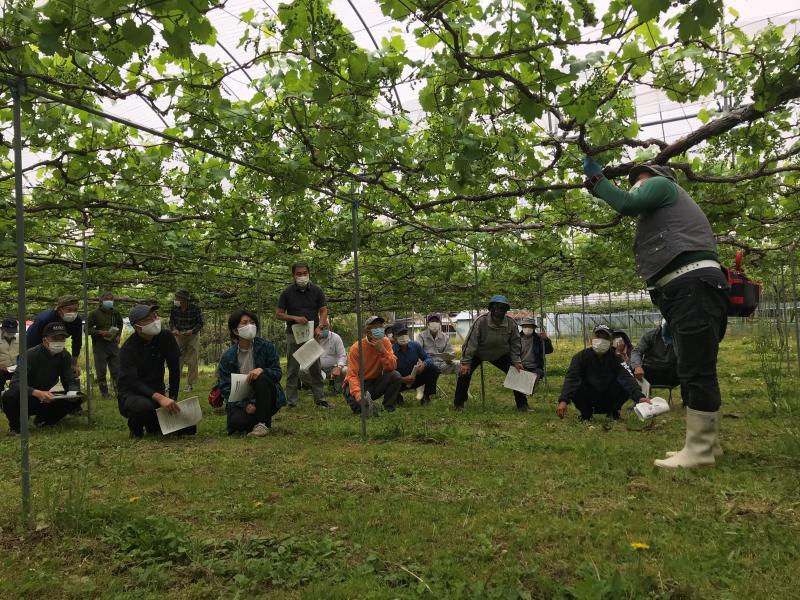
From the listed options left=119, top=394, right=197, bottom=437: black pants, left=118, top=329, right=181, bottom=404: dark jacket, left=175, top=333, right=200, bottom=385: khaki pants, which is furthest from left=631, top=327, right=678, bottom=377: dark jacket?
left=175, top=333, right=200, bottom=385: khaki pants

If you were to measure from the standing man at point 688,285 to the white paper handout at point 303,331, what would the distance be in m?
4.28

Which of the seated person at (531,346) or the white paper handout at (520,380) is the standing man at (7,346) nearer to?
the white paper handout at (520,380)

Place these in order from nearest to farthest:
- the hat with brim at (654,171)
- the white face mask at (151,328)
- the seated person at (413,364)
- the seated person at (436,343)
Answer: the hat with brim at (654,171)
the white face mask at (151,328)
the seated person at (413,364)
the seated person at (436,343)

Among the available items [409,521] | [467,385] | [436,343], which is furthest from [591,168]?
[436,343]

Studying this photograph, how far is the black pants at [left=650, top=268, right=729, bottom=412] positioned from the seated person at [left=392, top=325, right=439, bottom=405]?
485cm

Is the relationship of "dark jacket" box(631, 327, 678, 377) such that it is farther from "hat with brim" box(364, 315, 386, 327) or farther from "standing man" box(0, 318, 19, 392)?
"standing man" box(0, 318, 19, 392)

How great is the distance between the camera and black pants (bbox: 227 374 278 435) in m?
5.54

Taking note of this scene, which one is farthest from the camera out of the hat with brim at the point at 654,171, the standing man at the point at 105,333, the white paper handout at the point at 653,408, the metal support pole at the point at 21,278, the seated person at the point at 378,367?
the standing man at the point at 105,333

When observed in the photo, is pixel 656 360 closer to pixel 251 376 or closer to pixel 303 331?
pixel 303 331

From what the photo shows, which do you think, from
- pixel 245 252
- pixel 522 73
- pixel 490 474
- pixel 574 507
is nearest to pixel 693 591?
pixel 574 507

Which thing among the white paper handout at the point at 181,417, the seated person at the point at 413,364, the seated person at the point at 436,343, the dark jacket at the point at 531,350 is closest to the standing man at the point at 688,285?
the white paper handout at the point at 181,417

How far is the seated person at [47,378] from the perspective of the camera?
20.2ft

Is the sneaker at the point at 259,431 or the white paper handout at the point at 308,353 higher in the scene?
the white paper handout at the point at 308,353

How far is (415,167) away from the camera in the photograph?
17.6 feet
